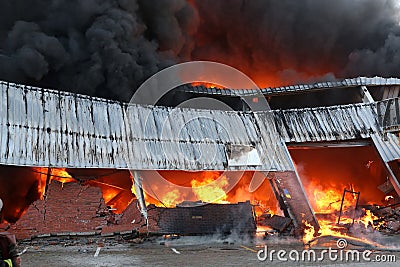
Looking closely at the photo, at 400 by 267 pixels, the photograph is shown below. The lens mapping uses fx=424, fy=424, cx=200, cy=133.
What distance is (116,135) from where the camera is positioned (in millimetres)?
14430

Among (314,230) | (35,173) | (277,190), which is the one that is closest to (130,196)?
(35,173)

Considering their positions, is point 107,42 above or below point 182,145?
above

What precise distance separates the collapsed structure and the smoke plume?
4.44 m

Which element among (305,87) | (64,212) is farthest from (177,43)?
(64,212)

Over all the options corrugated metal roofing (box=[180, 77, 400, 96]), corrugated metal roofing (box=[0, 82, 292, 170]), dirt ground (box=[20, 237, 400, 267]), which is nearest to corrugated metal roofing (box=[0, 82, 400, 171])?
corrugated metal roofing (box=[0, 82, 292, 170])

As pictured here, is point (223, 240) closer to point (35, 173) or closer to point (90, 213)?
point (90, 213)

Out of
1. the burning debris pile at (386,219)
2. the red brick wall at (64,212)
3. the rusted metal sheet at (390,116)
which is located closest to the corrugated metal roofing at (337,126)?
the rusted metal sheet at (390,116)

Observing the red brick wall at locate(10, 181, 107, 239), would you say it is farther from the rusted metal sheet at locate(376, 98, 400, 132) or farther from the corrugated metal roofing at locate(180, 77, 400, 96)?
the rusted metal sheet at locate(376, 98, 400, 132)

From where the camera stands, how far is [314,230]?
44.8ft

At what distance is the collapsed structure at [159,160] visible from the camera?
1248 cm

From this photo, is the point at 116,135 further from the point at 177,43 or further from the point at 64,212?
the point at 177,43

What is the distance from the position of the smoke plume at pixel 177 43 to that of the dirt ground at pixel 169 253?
8967 millimetres

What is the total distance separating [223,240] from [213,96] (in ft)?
33.9

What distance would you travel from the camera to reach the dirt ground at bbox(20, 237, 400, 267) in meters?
8.97
